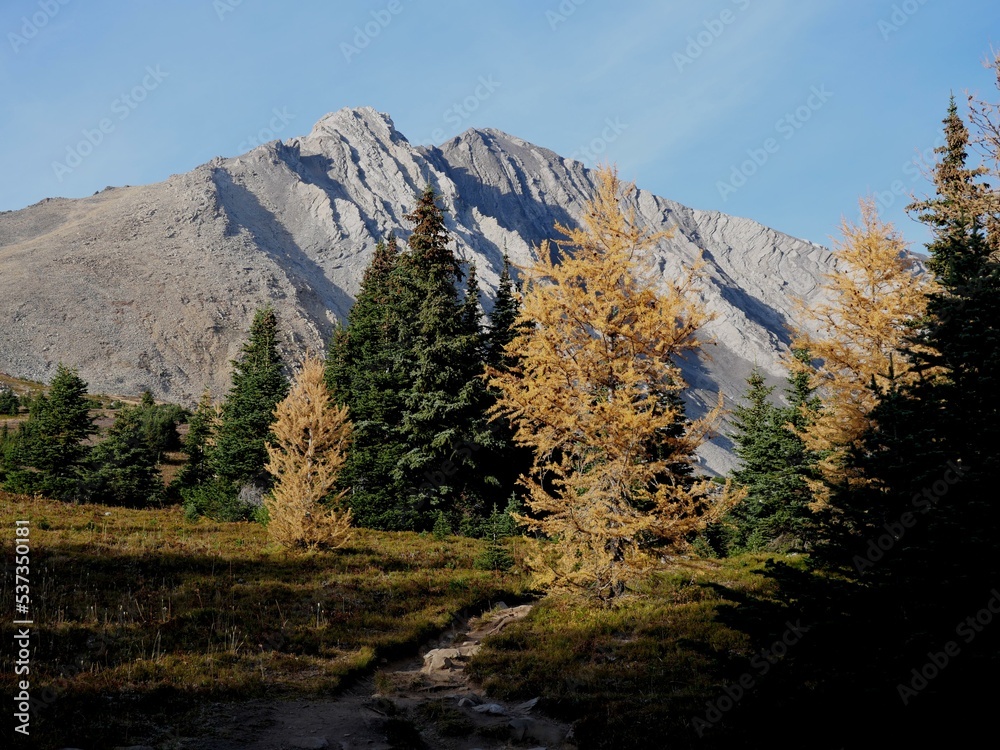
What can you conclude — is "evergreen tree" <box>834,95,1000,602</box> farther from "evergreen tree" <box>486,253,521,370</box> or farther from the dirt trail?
"evergreen tree" <box>486,253,521,370</box>

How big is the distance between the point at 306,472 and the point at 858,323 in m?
19.6

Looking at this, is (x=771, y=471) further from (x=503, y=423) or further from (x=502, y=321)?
(x=502, y=321)

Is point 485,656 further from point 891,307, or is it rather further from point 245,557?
point 891,307

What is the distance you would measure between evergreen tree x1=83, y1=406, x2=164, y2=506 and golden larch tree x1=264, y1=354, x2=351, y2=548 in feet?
50.6

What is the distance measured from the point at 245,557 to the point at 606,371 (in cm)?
1268

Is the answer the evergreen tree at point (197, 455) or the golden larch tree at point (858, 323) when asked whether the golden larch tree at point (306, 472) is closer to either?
the golden larch tree at point (858, 323)

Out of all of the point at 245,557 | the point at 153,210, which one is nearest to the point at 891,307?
the point at 245,557

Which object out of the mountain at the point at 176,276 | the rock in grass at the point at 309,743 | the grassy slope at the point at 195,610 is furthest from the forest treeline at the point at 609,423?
the mountain at the point at 176,276

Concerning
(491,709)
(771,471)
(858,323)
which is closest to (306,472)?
(491,709)

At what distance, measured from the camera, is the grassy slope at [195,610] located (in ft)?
29.1

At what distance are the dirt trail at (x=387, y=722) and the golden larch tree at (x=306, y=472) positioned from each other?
9207 millimetres

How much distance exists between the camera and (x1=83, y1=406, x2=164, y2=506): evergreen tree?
→ 29.5m

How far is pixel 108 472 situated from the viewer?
97.7 ft

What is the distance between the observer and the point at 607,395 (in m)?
14.7
